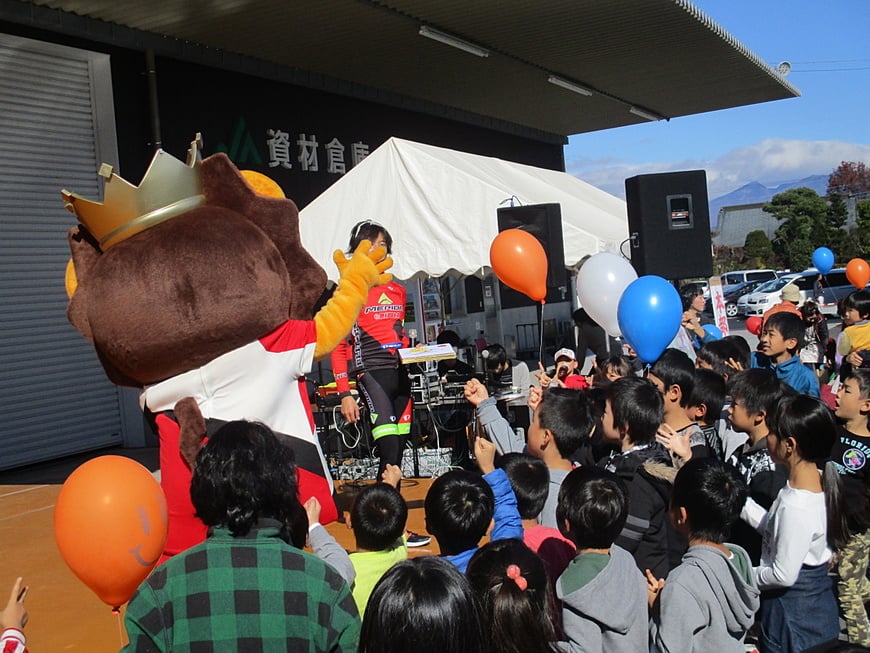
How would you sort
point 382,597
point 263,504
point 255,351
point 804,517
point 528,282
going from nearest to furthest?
point 382,597 → point 263,504 → point 804,517 → point 255,351 → point 528,282

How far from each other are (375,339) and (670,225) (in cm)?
334

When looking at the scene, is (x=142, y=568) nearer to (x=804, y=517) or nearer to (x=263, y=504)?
(x=263, y=504)

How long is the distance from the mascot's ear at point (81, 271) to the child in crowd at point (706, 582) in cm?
222

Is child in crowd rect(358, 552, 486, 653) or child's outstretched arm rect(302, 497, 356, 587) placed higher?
child in crowd rect(358, 552, 486, 653)

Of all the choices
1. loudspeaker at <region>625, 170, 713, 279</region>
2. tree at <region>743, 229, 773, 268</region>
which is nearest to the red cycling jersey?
loudspeaker at <region>625, 170, 713, 279</region>

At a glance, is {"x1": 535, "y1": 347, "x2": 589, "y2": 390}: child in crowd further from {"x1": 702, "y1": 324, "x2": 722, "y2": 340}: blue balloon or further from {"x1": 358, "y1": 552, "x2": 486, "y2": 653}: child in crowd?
{"x1": 358, "y1": 552, "x2": 486, "y2": 653}: child in crowd

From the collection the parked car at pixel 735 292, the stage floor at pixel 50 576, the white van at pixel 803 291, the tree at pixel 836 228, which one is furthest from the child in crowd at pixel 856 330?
the tree at pixel 836 228

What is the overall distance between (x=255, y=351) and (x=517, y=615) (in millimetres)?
1517

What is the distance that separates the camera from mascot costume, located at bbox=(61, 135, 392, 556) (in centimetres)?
301

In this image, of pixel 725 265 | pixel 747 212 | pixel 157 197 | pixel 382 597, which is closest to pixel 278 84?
pixel 157 197

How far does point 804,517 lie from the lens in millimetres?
2986

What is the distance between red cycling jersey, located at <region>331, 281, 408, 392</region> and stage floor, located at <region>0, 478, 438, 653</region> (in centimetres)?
124

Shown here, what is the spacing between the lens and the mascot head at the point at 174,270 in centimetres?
300

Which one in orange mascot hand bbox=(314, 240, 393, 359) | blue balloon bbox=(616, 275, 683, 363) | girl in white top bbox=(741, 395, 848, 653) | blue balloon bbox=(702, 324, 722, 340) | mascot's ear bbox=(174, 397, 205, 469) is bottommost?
girl in white top bbox=(741, 395, 848, 653)
